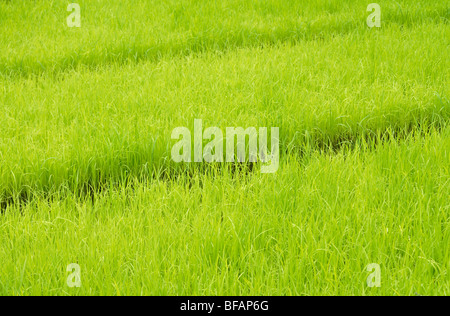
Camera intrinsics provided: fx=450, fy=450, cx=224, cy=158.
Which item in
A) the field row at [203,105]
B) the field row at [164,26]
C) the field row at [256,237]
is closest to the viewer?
the field row at [256,237]

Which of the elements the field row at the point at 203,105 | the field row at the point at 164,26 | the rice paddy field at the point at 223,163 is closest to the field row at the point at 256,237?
the rice paddy field at the point at 223,163

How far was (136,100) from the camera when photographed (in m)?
3.16

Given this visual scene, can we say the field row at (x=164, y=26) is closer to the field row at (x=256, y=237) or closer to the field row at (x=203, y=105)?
the field row at (x=203, y=105)

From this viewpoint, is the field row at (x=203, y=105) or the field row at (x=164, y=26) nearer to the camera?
the field row at (x=203, y=105)

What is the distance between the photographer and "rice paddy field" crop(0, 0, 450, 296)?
1.63m

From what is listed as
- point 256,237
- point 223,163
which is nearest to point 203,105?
point 223,163

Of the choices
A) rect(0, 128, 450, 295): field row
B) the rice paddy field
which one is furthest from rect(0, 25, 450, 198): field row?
rect(0, 128, 450, 295): field row

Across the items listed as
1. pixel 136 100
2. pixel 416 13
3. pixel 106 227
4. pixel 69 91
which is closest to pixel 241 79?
pixel 136 100

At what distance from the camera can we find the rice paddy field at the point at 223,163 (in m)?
1.63

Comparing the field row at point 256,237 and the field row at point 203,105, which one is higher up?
the field row at point 203,105

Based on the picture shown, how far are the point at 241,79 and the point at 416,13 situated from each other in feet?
10.1

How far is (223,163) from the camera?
8.41 feet

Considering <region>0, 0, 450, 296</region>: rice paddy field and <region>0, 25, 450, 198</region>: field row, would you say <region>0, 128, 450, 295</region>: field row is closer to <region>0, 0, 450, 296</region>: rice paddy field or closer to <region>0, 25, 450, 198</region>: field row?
<region>0, 0, 450, 296</region>: rice paddy field
